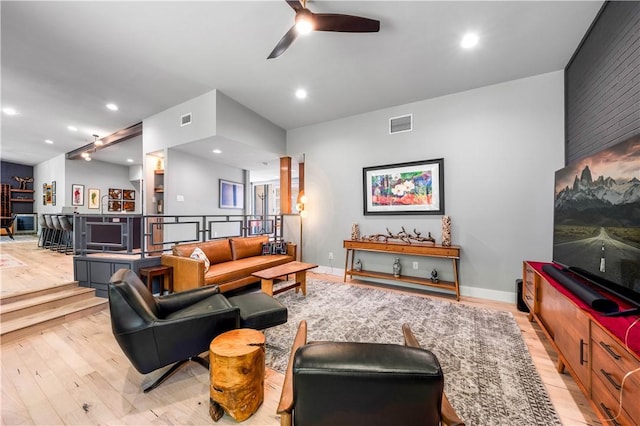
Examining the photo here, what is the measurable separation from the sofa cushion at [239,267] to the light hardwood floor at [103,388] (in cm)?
117

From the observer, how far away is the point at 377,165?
4.61 m

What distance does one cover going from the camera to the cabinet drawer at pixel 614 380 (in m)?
1.11

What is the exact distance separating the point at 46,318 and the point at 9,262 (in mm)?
3489

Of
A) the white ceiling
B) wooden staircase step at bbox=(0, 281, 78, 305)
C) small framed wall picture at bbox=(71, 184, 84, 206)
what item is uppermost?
the white ceiling

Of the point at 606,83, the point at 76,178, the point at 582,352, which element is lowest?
the point at 582,352

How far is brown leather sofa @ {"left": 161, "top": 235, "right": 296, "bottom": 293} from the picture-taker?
10.3ft

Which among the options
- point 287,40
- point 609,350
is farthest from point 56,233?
point 609,350

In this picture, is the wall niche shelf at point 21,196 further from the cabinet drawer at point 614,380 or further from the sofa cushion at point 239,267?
the cabinet drawer at point 614,380

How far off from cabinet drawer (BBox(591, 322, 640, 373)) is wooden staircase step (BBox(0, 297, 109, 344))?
4712mm

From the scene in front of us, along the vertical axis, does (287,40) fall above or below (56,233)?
above

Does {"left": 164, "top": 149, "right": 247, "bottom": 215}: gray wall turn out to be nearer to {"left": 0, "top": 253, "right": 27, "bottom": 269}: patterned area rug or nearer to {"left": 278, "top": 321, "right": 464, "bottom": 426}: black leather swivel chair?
{"left": 0, "top": 253, "right": 27, "bottom": 269}: patterned area rug

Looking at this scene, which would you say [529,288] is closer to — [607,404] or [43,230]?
[607,404]

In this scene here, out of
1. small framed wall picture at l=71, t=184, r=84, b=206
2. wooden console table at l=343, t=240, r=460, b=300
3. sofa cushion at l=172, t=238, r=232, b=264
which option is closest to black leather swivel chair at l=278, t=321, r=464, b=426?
wooden console table at l=343, t=240, r=460, b=300

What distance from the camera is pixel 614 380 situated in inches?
49.7
